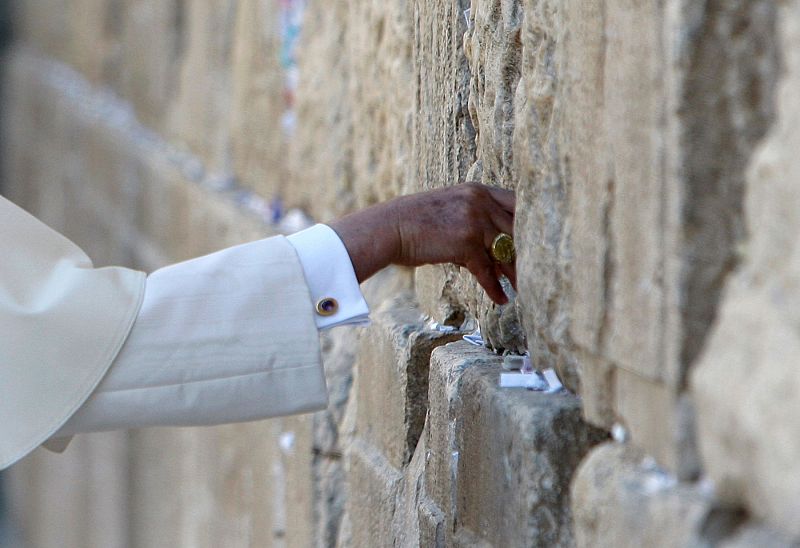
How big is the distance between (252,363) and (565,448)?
0.49 meters

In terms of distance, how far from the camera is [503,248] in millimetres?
1493

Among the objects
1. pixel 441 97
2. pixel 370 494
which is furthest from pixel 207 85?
pixel 441 97

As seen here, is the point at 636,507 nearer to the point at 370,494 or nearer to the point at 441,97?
the point at 441,97

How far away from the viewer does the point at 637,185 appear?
993mm

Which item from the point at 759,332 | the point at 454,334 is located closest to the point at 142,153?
the point at 454,334

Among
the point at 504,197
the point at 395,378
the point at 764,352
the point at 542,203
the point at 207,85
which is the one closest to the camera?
the point at 764,352

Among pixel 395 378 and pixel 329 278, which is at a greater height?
pixel 329 278

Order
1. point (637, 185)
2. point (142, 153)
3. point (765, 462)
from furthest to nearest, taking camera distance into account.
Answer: point (142, 153), point (637, 185), point (765, 462)

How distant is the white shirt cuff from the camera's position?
158 cm

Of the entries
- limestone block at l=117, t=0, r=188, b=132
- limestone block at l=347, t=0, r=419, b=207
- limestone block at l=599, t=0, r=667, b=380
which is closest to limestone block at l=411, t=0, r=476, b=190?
limestone block at l=347, t=0, r=419, b=207

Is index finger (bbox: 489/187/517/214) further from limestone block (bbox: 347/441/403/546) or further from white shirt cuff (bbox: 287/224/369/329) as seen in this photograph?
limestone block (bbox: 347/441/403/546)

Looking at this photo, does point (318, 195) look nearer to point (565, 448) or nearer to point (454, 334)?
point (454, 334)

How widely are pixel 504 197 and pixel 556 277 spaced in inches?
10.6

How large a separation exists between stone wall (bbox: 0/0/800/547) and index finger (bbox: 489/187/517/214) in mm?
32
